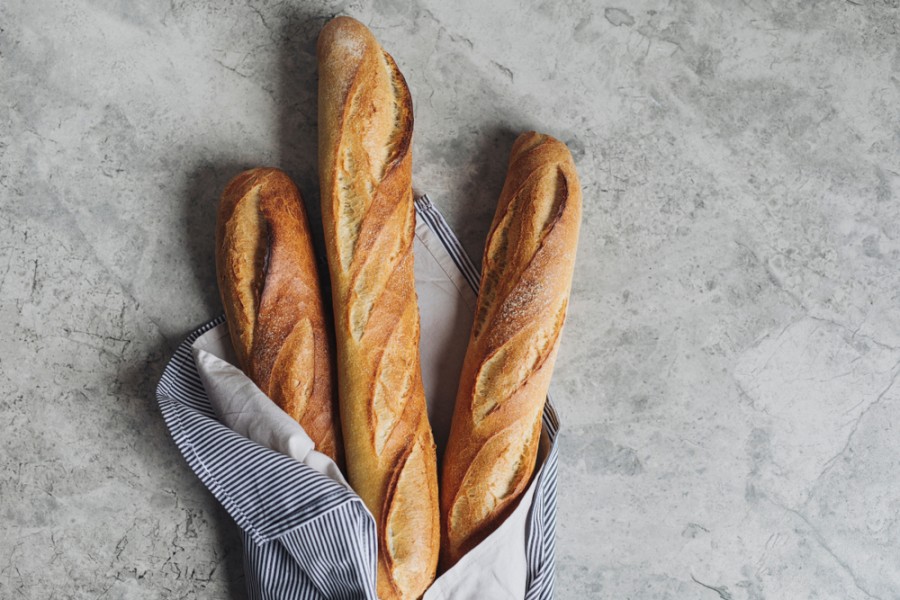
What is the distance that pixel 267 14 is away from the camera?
1.81 metres

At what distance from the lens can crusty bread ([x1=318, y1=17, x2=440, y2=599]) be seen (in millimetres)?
1524

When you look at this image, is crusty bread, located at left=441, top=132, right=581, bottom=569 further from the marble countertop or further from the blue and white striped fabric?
the marble countertop

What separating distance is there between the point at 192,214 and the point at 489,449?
942mm

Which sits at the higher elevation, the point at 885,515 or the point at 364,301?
the point at 364,301

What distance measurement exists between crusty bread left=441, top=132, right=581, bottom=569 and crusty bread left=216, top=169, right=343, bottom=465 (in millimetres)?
295

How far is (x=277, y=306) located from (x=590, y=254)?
0.79m

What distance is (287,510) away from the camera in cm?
151

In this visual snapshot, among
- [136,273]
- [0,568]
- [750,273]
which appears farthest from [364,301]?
[0,568]

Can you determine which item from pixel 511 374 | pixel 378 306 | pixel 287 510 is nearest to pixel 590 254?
pixel 511 374

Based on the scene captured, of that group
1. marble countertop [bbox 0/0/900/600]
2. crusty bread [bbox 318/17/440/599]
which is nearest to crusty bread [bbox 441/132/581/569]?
crusty bread [bbox 318/17/440/599]

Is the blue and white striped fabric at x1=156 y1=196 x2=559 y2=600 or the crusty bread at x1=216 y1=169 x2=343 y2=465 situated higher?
the crusty bread at x1=216 y1=169 x2=343 y2=465

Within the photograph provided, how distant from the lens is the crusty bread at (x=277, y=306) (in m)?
1.57

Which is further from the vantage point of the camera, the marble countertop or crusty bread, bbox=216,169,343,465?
the marble countertop

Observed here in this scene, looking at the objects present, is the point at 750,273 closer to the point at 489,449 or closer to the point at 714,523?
the point at 714,523
